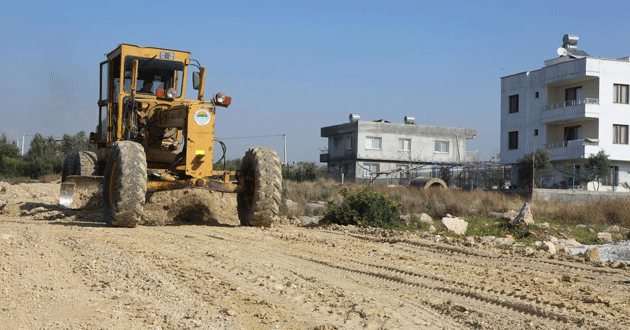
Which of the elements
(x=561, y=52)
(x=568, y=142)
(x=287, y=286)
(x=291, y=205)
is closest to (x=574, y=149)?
(x=568, y=142)

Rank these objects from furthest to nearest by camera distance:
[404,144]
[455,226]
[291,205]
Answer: [404,144] → [291,205] → [455,226]

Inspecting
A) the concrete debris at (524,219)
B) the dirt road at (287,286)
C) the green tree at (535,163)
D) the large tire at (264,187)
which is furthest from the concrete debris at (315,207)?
the green tree at (535,163)

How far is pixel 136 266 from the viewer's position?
752 centimetres

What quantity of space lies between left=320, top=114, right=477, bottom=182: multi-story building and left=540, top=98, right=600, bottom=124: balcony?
51.9ft

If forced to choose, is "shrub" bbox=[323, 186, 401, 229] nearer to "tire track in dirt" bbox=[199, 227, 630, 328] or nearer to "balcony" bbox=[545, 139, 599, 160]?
"tire track in dirt" bbox=[199, 227, 630, 328]

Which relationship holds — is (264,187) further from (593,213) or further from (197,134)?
(593,213)

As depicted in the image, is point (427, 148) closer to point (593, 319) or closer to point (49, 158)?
point (49, 158)

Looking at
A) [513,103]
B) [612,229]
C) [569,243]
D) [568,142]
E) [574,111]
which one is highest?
[513,103]

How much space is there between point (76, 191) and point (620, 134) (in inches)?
1456

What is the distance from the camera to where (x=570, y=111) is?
4250cm

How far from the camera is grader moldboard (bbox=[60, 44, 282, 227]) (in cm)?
1208

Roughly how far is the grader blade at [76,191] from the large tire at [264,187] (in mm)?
3605

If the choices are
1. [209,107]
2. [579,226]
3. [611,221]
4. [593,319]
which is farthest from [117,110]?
[611,221]

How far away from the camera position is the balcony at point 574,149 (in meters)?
40.9
